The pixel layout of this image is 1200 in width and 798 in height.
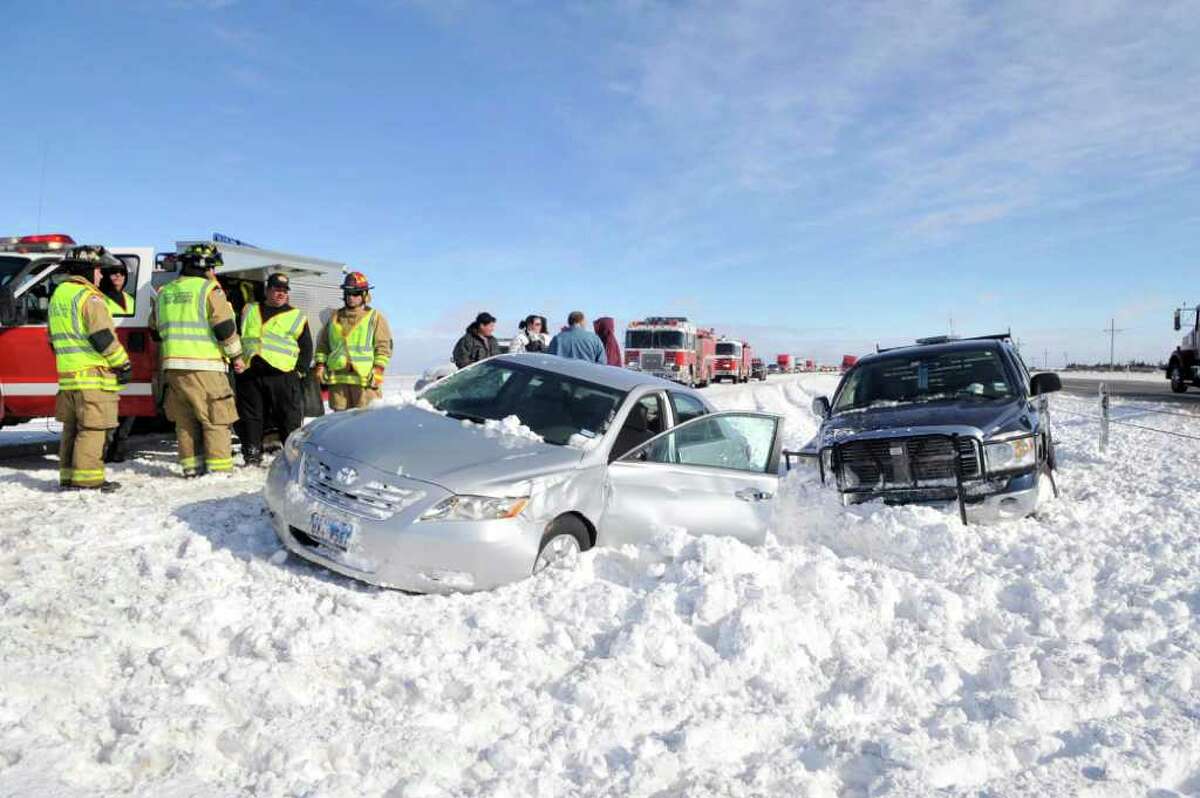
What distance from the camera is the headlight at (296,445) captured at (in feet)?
16.4

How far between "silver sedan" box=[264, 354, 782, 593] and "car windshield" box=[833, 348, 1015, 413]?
220 cm

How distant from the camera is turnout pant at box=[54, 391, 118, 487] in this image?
21.5 feet

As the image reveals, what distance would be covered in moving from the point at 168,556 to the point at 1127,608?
5.38m

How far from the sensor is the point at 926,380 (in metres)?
7.65

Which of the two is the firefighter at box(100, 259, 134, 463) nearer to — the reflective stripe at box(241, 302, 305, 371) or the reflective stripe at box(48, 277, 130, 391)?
the reflective stripe at box(241, 302, 305, 371)

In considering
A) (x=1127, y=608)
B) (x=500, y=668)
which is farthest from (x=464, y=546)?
(x=1127, y=608)

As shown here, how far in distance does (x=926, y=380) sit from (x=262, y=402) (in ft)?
21.8

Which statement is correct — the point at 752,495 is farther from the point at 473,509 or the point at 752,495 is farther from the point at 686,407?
the point at 473,509

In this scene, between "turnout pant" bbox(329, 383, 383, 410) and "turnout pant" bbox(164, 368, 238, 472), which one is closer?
"turnout pant" bbox(164, 368, 238, 472)

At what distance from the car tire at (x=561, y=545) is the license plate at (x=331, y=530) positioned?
1.02m

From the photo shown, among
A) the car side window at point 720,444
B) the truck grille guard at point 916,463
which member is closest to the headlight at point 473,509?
the car side window at point 720,444

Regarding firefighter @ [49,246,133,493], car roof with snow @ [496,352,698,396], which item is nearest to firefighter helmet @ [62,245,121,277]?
firefighter @ [49,246,133,493]

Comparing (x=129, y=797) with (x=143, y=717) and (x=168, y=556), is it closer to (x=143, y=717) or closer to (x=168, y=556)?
(x=143, y=717)

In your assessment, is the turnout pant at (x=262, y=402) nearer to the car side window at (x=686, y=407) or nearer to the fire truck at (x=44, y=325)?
the fire truck at (x=44, y=325)
